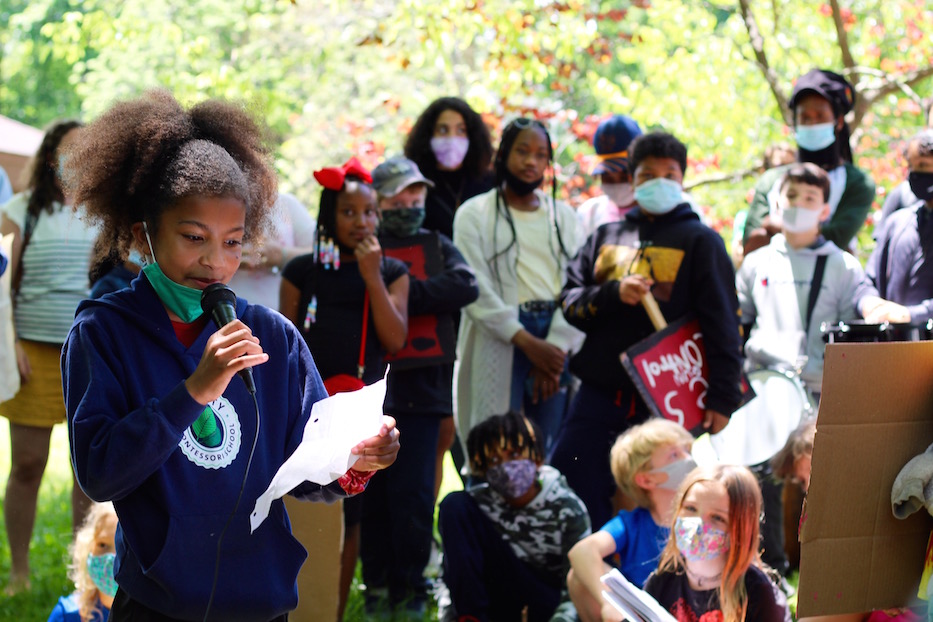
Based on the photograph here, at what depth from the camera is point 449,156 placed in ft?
20.2

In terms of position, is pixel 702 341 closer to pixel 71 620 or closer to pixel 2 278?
pixel 71 620

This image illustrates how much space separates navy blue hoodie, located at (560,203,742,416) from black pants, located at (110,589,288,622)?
2665mm

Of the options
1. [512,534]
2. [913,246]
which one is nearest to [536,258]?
[512,534]

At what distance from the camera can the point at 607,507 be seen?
16.8 ft

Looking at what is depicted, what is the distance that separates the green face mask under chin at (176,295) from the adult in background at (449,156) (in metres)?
3.50

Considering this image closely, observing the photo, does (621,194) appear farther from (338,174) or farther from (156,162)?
(156,162)

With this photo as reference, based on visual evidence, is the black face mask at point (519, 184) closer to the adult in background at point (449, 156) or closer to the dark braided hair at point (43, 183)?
the adult in background at point (449, 156)

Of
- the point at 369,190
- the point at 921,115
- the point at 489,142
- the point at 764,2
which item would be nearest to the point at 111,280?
the point at 369,190

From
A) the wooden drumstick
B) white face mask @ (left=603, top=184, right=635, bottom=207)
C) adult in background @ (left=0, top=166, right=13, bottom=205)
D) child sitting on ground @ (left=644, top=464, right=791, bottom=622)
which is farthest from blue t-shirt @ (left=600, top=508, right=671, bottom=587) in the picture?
adult in background @ (left=0, top=166, right=13, bottom=205)

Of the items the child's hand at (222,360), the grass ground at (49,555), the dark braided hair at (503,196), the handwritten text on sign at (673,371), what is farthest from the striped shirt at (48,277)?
the child's hand at (222,360)

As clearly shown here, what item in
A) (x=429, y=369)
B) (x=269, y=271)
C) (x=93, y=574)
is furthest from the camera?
(x=269, y=271)

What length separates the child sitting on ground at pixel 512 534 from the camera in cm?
467

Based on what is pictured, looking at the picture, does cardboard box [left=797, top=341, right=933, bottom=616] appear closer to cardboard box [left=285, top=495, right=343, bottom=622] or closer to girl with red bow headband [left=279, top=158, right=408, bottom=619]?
cardboard box [left=285, top=495, right=343, bottom=622]

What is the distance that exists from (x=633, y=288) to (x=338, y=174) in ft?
4.31
